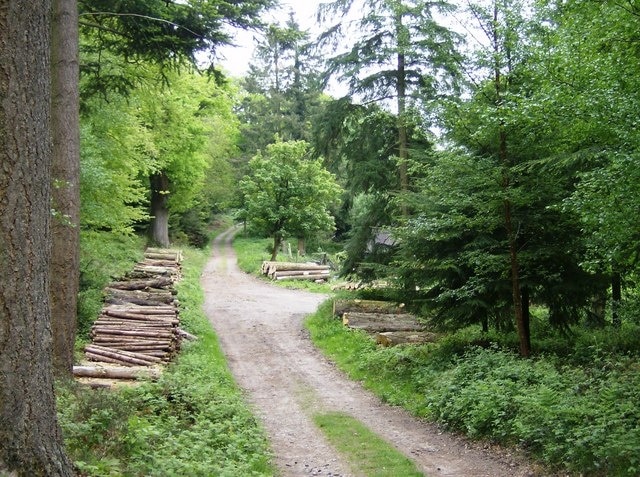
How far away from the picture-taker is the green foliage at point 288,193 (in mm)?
37188

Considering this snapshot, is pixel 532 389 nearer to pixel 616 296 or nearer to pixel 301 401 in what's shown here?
pixel 301 401

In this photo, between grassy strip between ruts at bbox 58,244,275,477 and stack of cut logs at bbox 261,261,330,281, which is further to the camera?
stack of cut logs at bbox 261,261,330,281

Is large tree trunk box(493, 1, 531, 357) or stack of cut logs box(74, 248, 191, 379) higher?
large tree trunk box(493, 1, 531, 357)

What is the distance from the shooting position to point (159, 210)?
34.8 metres

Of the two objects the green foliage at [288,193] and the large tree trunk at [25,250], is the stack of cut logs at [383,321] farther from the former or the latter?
the green foliage at [288,193]

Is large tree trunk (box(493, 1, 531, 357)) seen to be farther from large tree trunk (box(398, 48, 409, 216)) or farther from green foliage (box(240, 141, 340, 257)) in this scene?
green foliage (box(240, 141, 340, 257))

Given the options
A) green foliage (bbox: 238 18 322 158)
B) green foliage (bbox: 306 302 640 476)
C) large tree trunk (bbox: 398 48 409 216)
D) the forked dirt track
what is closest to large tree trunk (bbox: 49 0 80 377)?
the forked dirt track

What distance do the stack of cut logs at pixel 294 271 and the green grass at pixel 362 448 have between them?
20667 millimetres

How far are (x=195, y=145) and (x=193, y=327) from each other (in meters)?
15.9

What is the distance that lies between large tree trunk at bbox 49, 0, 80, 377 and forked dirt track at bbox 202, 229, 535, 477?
375 centimetres

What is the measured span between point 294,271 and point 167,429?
24373 millimetres

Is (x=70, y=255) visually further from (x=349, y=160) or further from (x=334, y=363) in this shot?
(x=349, y=160)

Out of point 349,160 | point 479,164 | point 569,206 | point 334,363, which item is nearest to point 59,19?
point 479,164

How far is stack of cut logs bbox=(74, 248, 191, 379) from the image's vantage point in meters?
12.5
